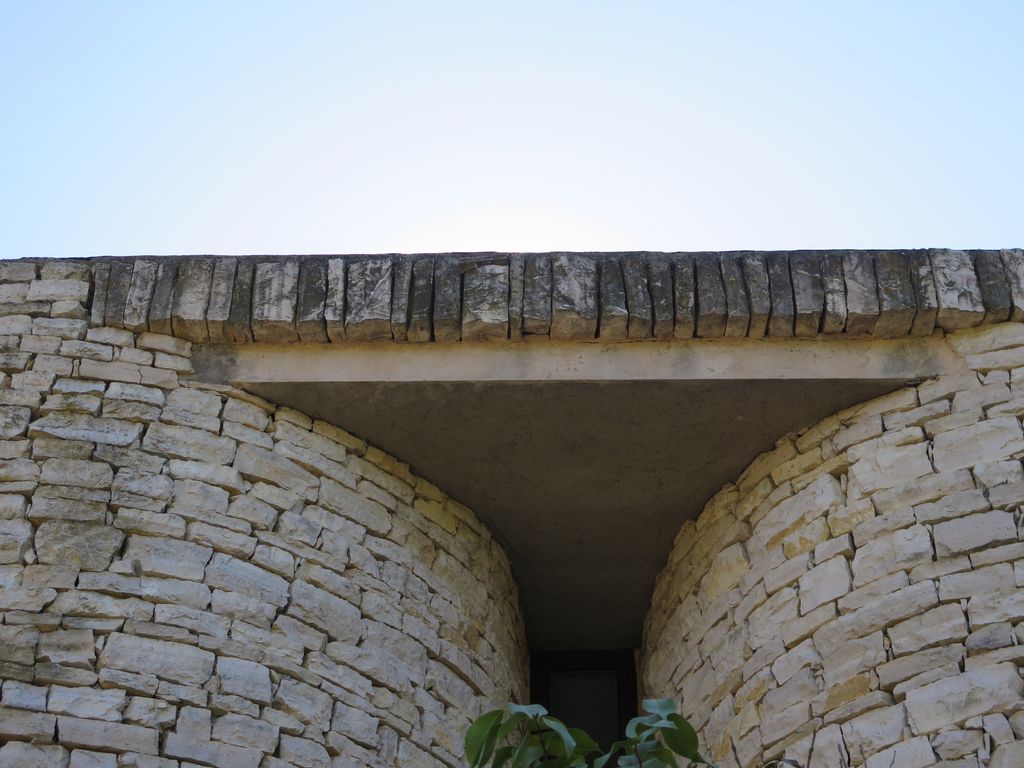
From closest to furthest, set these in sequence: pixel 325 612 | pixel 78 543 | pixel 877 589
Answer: pixel 78 543, pixel 877 589, pixel 325 612

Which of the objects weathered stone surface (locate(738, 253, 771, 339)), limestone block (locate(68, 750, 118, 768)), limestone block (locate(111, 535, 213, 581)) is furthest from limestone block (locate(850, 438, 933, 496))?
limestone block (locate(68, 750, 118, 768))

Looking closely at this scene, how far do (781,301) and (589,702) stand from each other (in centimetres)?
219

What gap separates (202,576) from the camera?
4.79 m

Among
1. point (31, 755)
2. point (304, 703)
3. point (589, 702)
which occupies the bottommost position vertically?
Result: point (31, 755)

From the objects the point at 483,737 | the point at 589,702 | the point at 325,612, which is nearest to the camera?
the point at 483,737

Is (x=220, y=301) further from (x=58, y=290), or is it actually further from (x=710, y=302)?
(x=710, y=302)

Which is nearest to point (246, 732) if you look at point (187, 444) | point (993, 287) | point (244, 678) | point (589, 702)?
point (244, 678)

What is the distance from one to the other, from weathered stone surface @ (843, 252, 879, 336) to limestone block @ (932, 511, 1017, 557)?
2.81 feet

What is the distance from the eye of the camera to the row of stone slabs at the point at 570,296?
5367mm

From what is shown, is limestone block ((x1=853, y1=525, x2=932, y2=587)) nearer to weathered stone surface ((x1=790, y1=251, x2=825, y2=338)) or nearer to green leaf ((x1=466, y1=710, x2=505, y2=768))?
weathered stone surface ((x1=790, y1=251, x2=825, y2=338))

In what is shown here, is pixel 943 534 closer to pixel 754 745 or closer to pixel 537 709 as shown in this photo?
pixel 754 745

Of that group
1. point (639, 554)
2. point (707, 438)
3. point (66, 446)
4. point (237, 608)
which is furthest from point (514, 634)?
point (66, 446)

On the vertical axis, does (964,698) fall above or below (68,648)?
below

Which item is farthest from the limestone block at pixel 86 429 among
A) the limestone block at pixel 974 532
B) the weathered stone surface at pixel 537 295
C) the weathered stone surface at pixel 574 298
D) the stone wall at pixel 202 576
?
the limestone block at pixel 974 532
